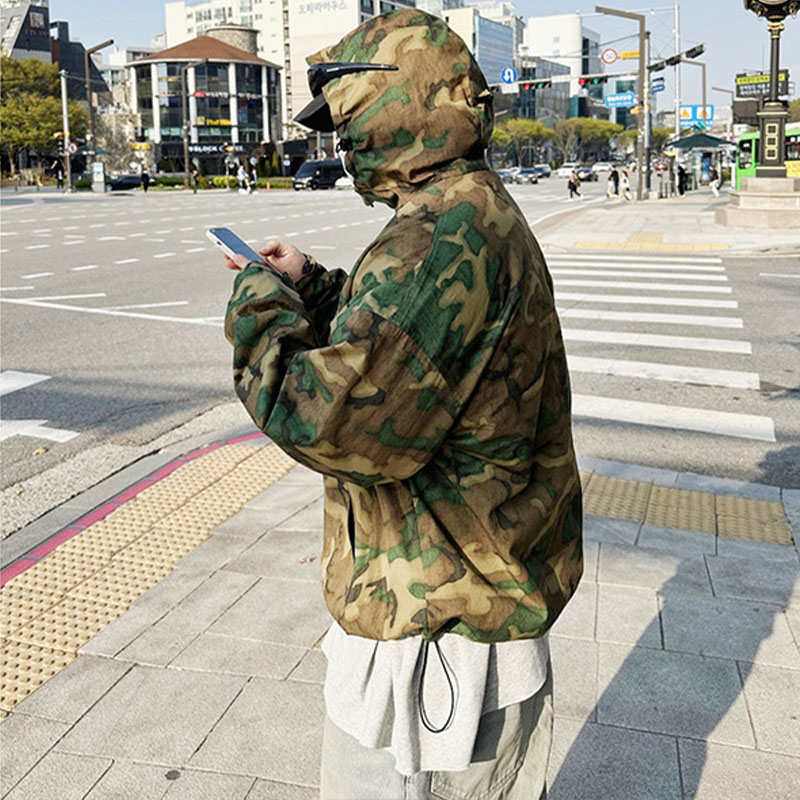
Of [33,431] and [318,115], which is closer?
[318,115]

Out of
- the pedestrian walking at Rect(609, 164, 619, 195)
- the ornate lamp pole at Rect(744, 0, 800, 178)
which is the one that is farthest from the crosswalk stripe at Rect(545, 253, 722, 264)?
the pedestrian walking at Rect(609, 164, 619, 195)

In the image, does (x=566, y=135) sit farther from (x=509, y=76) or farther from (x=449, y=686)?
(x=449, y=686)

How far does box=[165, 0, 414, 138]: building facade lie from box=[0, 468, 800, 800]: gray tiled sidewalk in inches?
4391

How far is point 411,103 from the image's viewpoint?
5.57 feet

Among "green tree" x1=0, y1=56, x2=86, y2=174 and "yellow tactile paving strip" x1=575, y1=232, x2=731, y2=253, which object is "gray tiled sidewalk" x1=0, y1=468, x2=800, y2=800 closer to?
"yellow tactile paving strip" x1=575, y1=232, x2=731, y2=253

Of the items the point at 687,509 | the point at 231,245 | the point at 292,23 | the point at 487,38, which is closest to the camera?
the point at 231,245

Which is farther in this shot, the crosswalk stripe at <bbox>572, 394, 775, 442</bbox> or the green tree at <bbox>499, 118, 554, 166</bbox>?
the green tree at <bbox>499, 118, 554, 166</bbox>

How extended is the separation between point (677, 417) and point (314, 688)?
473 centimetres

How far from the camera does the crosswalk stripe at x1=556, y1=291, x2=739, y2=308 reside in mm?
12703

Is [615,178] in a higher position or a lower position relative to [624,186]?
higher

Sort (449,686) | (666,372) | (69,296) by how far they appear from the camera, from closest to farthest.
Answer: (449,686), (666,372), (69,296)

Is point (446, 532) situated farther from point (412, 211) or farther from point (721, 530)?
point (721, 530)

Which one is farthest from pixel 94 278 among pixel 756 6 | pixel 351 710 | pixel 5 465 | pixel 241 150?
pixel 241 150

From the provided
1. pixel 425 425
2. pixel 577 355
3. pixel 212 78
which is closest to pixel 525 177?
pixel 212 78
